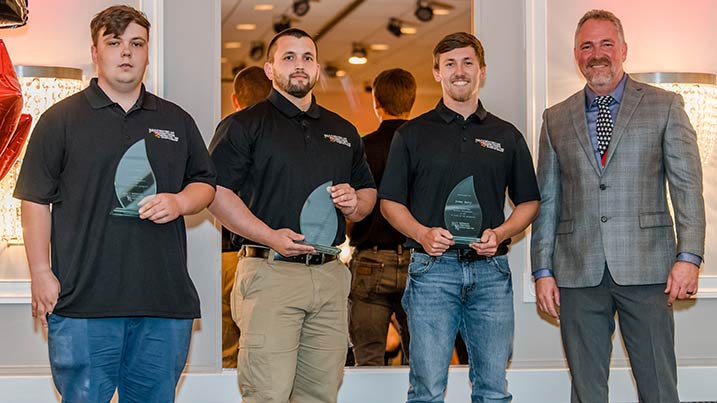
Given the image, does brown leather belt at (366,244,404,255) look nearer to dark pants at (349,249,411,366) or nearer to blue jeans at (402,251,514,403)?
dark pants at (349,249,411,366)

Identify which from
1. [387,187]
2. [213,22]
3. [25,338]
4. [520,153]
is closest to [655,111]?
[520,153]

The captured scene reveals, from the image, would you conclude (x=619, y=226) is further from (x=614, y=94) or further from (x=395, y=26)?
(x=395, y=26)

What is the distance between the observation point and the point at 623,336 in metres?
3.25

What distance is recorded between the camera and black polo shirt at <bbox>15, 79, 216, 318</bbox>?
277cm

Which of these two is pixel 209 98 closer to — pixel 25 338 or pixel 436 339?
pixel 25 338

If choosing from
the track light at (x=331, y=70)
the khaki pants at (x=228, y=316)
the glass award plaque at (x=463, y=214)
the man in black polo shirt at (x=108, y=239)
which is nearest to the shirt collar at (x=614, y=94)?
the glass award plaque at (x=463, y=214)

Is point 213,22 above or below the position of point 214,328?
above

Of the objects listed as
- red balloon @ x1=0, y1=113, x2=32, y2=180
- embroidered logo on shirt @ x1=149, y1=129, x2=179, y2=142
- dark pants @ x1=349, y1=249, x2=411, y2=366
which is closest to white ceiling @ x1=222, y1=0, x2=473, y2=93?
dark pants @ x1=349, y1=249, x2=411, y2=366

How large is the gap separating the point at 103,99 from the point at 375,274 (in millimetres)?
1937

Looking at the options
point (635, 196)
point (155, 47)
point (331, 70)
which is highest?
point (331, 70)

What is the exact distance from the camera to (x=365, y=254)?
4.48m

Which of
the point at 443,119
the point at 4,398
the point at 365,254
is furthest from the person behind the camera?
the point at 365,254

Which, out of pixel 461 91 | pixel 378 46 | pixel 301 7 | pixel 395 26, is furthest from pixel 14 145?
pixel 378 46

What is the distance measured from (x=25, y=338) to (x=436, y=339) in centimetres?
187
